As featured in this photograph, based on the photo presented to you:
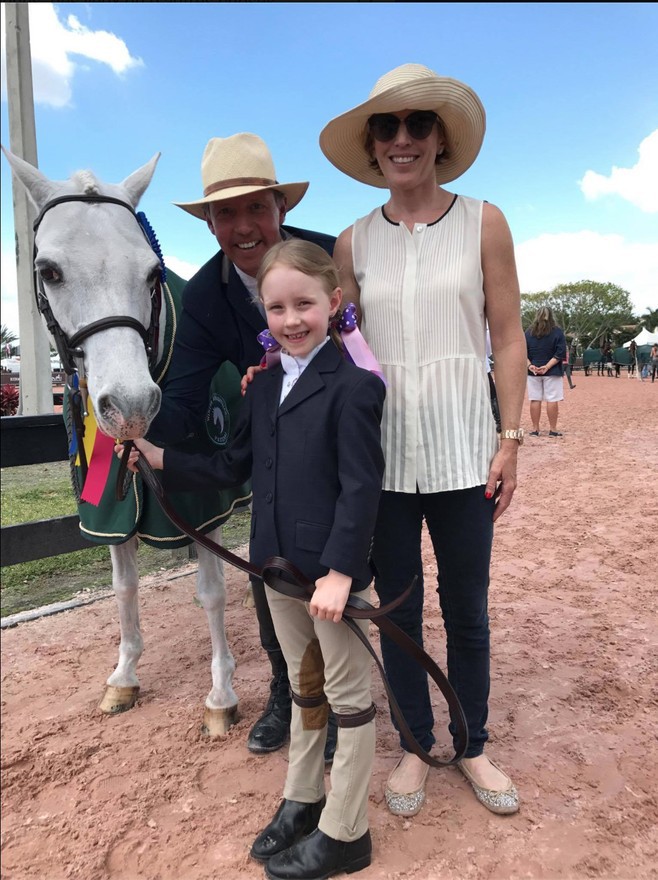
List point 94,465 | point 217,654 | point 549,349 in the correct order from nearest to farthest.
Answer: point 94,465 < point 217,654 < point 549,349

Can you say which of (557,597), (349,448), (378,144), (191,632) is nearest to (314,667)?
(349,448)

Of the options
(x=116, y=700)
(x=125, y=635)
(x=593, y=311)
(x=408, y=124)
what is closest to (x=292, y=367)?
(x=408, y=124)

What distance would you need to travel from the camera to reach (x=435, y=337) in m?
1.84

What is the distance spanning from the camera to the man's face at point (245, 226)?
199 cm

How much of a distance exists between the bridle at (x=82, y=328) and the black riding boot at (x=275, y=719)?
1377 millimetres

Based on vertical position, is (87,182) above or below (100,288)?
above

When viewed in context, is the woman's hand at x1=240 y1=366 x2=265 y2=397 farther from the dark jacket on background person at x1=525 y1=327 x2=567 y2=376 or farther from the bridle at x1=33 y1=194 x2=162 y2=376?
the dark jacket on background person at x1=525 y1=327 x2=567 y2=376

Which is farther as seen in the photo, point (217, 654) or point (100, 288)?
point (217, 654)

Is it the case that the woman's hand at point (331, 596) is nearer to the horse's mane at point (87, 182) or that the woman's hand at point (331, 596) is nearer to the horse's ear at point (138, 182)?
the horse's mane at point (87, 182)

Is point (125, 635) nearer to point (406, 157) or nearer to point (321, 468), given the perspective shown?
point (321, 468)

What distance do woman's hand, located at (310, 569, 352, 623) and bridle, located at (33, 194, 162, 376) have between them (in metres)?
0.95

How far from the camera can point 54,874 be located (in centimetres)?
175

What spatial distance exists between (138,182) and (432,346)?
1323mm

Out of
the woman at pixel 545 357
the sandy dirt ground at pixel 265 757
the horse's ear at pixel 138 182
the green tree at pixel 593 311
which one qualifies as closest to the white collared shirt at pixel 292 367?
the horse's ear at pixel 138 182
